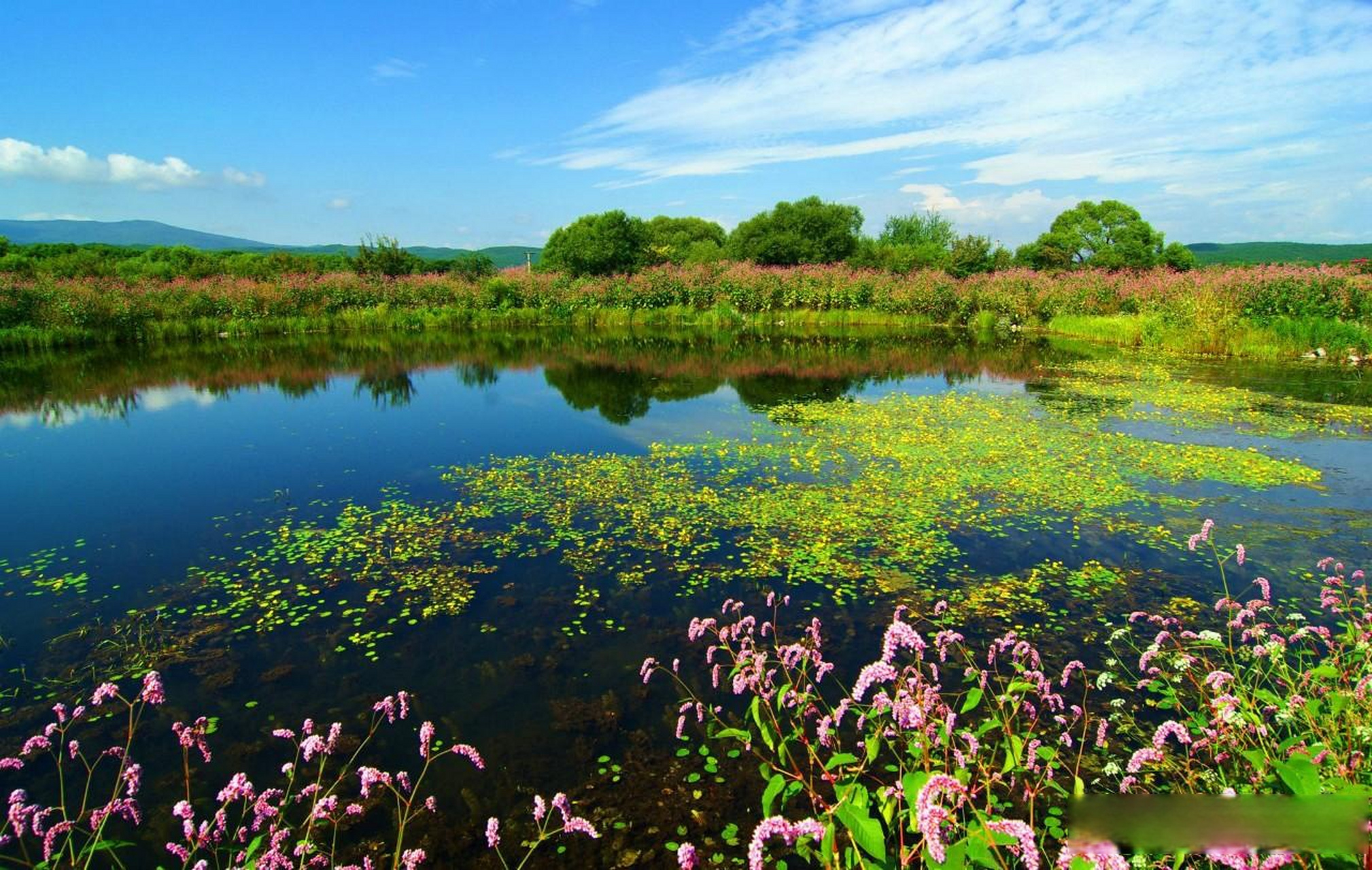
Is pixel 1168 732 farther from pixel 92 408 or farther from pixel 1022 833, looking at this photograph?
pixel 92 408

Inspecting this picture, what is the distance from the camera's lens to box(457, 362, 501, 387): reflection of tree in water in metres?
16.4

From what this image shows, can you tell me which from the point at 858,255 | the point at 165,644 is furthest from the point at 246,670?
the point at 858,255

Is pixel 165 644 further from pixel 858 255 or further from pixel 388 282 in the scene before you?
pixel 858 255

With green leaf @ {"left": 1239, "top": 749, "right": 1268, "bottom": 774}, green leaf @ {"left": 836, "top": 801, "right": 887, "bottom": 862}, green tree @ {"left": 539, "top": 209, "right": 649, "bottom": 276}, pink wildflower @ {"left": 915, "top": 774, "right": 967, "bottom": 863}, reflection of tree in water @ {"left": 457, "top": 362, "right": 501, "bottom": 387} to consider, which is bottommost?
reflection of tree in water @ {"left": 457, "top": 362, "right": 501, "bottom": 387}

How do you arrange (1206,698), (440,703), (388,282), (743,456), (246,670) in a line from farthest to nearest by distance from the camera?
(388,282) → (743,456) → (246,670) → (440,703) → (1206,698)

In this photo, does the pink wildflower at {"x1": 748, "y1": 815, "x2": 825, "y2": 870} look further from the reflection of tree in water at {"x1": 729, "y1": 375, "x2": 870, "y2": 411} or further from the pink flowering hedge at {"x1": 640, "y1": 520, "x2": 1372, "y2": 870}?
the reflection of tree in water at {"x1": 729, "y1": 375, "x2": 870, "y2": 411}

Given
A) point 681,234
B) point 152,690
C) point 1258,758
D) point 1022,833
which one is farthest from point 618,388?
point 681,234

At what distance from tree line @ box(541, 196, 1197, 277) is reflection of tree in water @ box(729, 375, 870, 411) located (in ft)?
63.0

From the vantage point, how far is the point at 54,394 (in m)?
14.2

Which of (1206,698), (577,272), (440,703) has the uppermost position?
(577,272)

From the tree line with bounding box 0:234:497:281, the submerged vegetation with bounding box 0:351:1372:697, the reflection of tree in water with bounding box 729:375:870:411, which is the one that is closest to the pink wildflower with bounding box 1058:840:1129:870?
the submerged vegetation with bounding box 0:351:1372:697

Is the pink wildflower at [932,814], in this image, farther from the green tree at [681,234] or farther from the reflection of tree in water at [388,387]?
the green tree at [681,234]

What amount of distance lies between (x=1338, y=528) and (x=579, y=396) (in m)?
11.2

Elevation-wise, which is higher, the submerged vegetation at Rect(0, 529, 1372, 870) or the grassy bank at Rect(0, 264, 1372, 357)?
the grassy bank at Rect(0, 264, 1372, 357)
